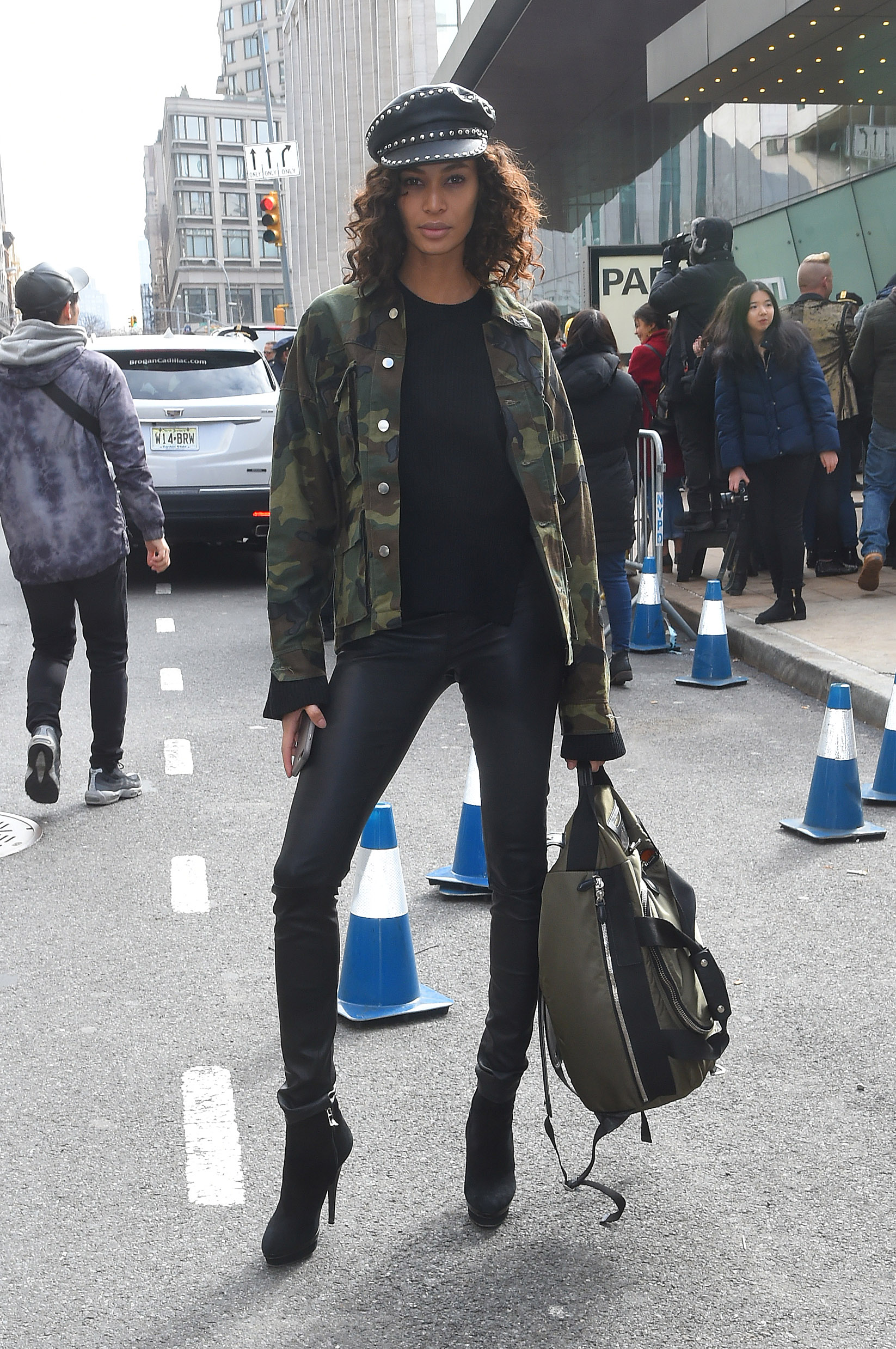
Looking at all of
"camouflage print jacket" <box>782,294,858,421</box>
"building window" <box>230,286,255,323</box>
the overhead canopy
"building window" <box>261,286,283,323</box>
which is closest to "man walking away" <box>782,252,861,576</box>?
"camouflage print jacket" <box>782,294,858,421</box>

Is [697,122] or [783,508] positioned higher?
[697,122]

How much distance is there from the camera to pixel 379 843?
3.91 metres

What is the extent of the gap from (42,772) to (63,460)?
1233 mm

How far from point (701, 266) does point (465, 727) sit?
16.8 feet

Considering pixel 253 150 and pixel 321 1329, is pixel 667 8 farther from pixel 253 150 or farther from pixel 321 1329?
pixel 321 1329

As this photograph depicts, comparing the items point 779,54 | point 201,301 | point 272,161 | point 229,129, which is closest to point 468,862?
point 779,54

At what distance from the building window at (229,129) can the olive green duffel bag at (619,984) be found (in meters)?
156

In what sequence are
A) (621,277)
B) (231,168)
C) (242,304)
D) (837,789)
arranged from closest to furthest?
(837,789) → (621,277) → (231,168) → (242,304)

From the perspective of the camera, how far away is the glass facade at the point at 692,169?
16641 mm

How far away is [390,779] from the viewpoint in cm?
275

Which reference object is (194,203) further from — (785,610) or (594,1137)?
(594,1137)

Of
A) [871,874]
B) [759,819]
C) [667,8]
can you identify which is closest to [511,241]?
[871,874]

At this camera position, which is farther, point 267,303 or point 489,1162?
point 267,303

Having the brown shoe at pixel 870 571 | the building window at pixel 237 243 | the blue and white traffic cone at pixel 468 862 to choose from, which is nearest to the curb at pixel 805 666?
the brown shoe at pixel 870 571
